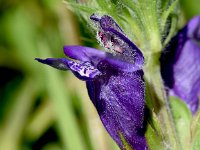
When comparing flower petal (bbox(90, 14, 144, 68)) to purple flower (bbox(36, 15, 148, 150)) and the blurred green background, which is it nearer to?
purple flower (bbox(36, 15, 148, 150))

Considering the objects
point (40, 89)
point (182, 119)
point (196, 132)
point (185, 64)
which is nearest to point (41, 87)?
point (40, 89)

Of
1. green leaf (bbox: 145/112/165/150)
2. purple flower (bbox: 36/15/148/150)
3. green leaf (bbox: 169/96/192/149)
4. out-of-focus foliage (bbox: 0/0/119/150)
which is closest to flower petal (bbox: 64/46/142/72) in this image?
purple flower (bbox: 36/15/148/150)

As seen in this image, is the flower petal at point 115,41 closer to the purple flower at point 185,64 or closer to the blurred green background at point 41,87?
the purple flower at point 185,64

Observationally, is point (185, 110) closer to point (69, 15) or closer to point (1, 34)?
point (69, 15)

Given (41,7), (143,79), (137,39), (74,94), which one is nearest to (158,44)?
(137,39)

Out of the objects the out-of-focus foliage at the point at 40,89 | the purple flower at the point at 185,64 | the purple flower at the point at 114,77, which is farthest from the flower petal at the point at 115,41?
the out-of-focus foliage at the point at 40,89
